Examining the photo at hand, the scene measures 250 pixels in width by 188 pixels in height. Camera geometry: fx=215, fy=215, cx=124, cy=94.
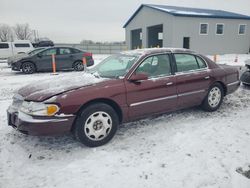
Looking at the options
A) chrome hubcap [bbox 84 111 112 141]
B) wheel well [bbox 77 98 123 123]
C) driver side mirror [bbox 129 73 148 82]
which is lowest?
chrome hubcap [bbox 84 111 112 141]

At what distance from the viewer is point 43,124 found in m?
3.15

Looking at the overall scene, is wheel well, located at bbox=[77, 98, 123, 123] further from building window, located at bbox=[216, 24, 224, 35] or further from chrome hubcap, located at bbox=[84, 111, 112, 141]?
building window, located at bbox=[216, 24, 224, 35]

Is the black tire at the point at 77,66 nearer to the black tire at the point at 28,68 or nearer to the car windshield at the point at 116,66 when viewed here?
the black tire at the point at 28,68

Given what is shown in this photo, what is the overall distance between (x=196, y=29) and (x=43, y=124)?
78.3ft

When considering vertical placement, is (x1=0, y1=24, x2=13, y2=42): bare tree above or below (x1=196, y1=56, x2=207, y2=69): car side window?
above

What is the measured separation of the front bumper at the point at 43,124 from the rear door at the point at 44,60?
353 inches

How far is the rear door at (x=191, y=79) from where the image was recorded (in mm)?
4426

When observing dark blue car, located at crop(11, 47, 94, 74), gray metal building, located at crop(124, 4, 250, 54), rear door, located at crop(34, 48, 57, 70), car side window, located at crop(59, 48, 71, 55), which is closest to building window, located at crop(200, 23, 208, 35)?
gray metal building, located at crop(124, 4, 250, 54)

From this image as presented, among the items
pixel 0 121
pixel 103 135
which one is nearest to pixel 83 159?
pixel 103 135

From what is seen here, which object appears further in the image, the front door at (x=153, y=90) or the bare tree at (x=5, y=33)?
the bare tree at (x=5, y=33)

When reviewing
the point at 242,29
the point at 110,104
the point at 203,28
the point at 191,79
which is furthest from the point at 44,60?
the point at 242,29

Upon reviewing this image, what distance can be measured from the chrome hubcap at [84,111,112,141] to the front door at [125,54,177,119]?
1.62 feet

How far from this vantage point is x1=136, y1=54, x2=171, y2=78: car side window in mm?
4066

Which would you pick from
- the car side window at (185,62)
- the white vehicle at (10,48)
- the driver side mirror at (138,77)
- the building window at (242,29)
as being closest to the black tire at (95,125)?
the driver side mirror at (138,77)
